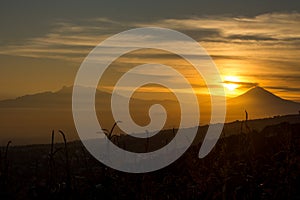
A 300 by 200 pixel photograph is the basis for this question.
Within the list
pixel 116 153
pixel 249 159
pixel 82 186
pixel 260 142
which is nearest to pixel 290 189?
pixel 249 159

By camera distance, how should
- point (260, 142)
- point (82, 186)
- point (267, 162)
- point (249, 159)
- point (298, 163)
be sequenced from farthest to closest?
point (260, 142) → point (267, 162) → point (249, 159) → point (298, 163) → point (82, 186)

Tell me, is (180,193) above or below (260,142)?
below

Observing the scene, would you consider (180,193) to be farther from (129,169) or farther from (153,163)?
(153,163)

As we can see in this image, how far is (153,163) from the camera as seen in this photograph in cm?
1245

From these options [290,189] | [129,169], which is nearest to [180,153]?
[129,169]

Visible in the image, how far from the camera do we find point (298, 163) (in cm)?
909

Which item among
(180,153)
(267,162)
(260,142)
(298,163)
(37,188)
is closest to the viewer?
(37,188)

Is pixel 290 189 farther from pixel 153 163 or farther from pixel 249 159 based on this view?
pixel 153 163

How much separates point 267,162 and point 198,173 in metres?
2.87

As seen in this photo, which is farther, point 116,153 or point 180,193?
point 116,153

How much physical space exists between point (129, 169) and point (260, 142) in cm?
666

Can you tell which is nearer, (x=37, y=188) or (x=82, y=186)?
(x=37, y=188)

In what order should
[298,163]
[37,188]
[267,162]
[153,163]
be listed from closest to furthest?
[37,188], [298,163], [267,162], [153,163]

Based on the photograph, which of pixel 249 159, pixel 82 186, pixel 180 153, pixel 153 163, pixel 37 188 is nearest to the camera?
pixel 37 188
